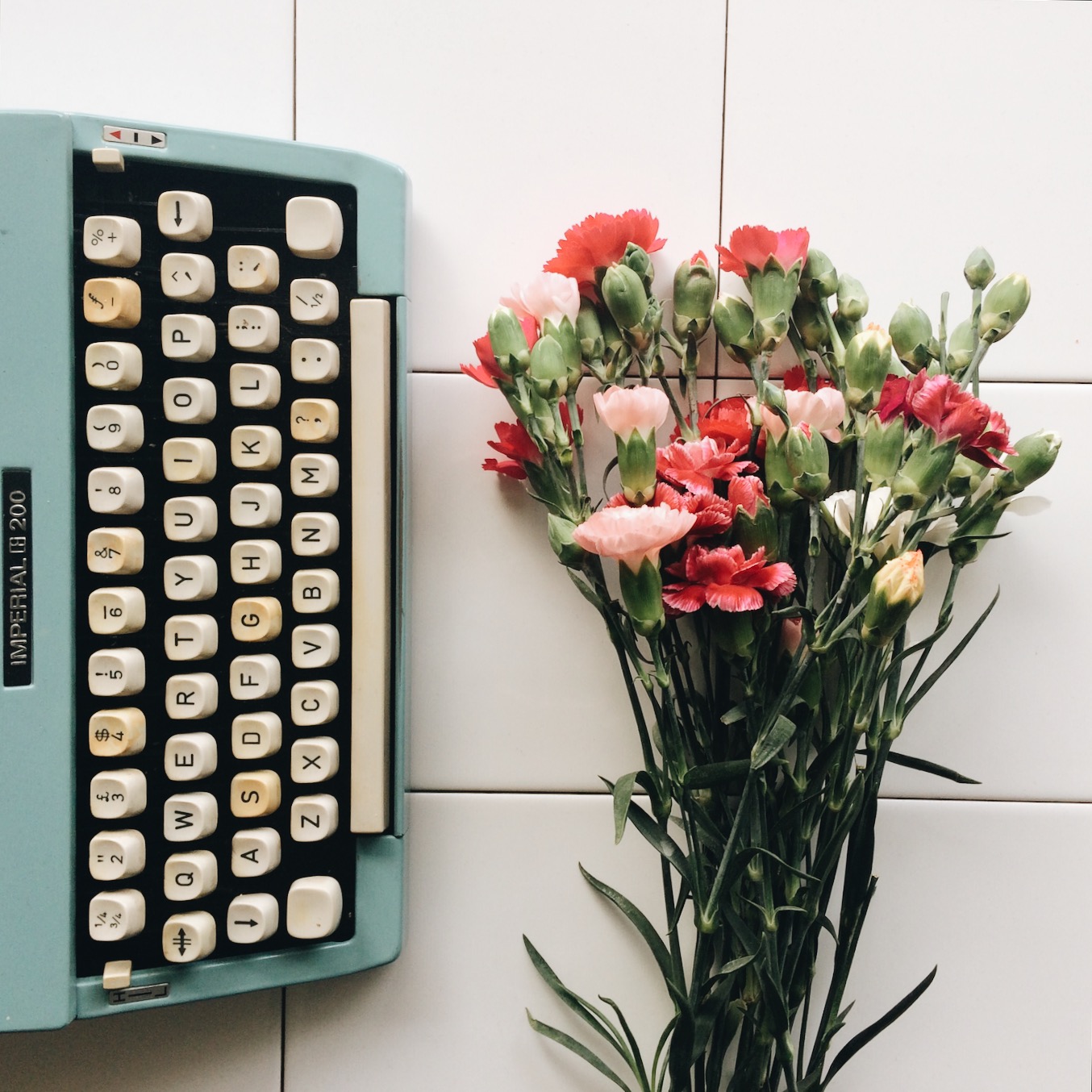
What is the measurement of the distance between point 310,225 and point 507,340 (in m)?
0.16

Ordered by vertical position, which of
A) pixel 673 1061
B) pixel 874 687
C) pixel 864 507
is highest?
pixel 864 507

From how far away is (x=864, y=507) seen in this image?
475 millimetres

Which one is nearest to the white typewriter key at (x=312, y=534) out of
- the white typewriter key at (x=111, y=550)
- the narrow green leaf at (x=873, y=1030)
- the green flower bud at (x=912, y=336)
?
the white typewriter key at (x=111, y=550)

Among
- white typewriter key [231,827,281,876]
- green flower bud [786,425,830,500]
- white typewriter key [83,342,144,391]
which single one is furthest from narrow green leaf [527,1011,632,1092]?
white typewriter key [83,342,144,391]

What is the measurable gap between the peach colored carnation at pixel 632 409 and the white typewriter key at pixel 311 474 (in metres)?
0.20

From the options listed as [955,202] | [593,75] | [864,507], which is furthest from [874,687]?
[593,75]

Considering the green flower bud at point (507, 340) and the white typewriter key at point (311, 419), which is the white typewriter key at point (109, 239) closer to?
the white typewriter key at point (311, 419)

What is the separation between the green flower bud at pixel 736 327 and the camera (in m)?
0.55

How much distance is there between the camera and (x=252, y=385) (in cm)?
54

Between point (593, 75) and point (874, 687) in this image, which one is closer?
point (874, 687)

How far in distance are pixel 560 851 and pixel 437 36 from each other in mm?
660

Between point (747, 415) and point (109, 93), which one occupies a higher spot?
point (109, 93)

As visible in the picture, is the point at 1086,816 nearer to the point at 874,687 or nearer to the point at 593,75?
the point at 874,687

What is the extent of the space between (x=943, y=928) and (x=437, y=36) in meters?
0.82
